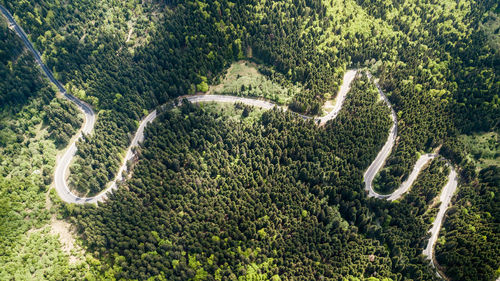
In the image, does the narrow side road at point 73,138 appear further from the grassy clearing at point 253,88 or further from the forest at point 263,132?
the grassy clearing at point 253,88

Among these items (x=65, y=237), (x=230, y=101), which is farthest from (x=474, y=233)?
(x=65, y=237)

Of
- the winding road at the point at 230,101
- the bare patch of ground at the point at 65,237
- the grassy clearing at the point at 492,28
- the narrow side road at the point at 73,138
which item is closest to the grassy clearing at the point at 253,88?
Result: the winding road at the point at 230,101

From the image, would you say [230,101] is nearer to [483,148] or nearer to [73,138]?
[73,138]

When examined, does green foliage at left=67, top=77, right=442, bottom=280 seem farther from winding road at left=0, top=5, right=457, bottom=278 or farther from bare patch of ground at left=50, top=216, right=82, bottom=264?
winding road at left=0, top=5, right=457, bottom=278

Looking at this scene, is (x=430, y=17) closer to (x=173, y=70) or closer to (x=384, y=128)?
(x=384, y=128)

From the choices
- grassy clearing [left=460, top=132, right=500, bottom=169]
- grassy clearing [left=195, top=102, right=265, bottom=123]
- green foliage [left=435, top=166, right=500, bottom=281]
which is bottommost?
green foliage [left=435, top=166, right=500, bottom=281]

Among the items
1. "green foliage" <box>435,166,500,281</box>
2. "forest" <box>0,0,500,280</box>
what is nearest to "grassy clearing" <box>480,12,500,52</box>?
"forest" <box>0,0,500,280</box>
